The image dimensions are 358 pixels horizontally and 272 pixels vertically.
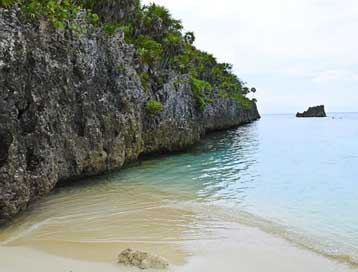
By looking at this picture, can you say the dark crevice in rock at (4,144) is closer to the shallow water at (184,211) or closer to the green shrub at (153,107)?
the shallow water at (184,211)

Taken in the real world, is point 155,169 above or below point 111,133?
below

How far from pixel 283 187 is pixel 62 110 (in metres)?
7.29

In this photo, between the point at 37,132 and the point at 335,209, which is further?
the point at 335,209

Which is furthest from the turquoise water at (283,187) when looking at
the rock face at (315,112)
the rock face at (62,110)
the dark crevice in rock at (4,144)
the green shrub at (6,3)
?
the rock face at (315,112)

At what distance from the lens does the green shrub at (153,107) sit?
16.9m

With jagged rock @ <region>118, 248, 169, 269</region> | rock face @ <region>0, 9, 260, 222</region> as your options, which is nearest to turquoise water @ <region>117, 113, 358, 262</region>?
rock face @ <region>0, 9, 260, 222</region>

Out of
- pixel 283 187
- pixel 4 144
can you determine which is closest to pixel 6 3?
pixel 4 144

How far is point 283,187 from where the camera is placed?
11.7 m

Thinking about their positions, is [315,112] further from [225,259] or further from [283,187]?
[225,259]

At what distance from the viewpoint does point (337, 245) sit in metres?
6.52

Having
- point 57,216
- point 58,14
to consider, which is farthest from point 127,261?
point 58,14

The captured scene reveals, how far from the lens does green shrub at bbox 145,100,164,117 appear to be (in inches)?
667

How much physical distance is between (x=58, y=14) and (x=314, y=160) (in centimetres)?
1430

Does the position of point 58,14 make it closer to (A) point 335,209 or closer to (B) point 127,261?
(B) point 127,261
